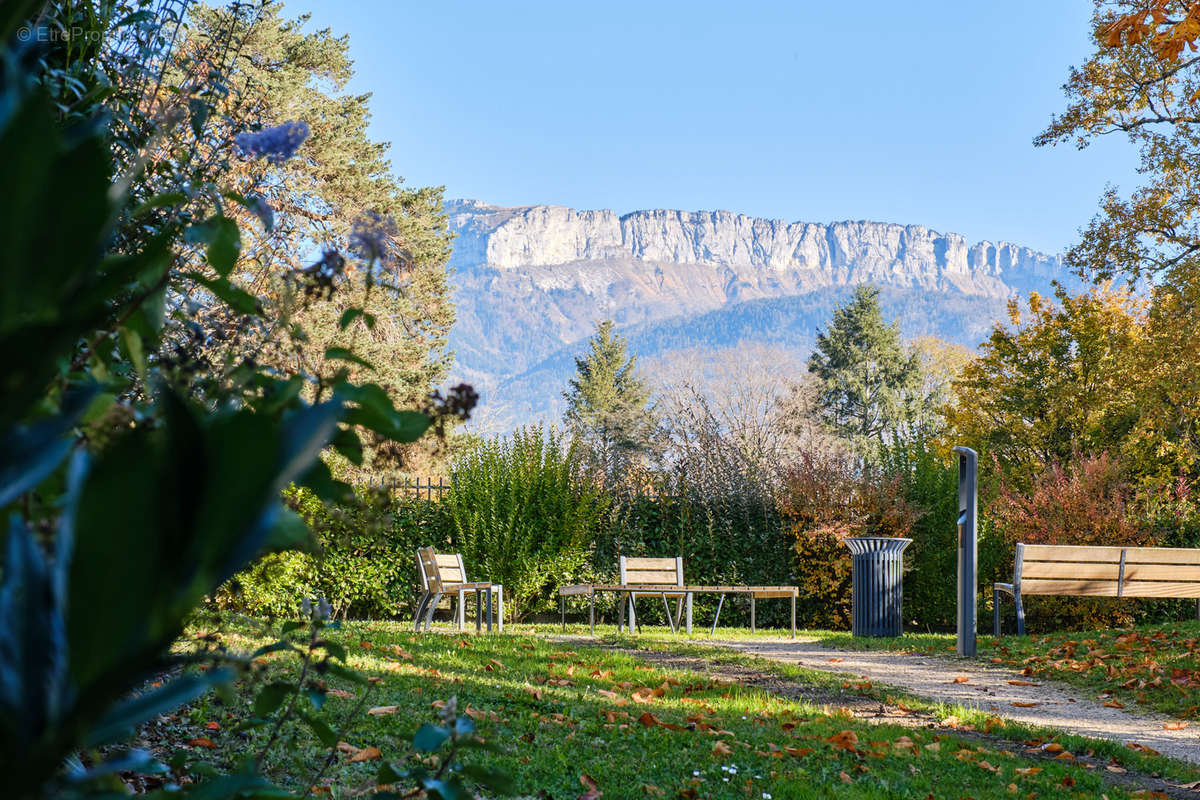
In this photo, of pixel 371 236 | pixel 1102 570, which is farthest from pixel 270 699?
pixel 1102 570

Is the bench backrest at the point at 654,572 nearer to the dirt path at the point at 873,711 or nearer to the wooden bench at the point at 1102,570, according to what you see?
the dirt path at the point at 873,711

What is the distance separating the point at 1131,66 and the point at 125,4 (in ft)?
42.7

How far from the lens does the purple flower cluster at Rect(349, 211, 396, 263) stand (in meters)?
1.28

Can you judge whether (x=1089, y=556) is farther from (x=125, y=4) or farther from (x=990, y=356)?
(x=990, y=356)

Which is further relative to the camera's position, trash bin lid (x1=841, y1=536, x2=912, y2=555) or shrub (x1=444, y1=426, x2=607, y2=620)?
shrub (x1=444, y1=426, x2=607, y2=620)

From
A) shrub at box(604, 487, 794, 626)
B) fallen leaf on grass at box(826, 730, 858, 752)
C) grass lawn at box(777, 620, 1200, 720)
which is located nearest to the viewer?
fallen leaf on grass at box(826, 730, 858, 752)

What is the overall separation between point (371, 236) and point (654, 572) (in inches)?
404

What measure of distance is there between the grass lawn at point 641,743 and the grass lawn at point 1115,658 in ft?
7.45

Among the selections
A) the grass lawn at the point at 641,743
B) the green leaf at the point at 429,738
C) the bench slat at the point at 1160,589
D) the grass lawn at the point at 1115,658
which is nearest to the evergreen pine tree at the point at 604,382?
the bench slat at the point at 1160,589

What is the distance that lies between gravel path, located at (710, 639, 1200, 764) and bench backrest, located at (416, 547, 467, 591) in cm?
299

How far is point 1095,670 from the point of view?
7137 mm

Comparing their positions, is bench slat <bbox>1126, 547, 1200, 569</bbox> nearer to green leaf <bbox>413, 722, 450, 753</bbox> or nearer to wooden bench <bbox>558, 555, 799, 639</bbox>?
wooden bench <bbox>558, 555, 799, 639</bbox>

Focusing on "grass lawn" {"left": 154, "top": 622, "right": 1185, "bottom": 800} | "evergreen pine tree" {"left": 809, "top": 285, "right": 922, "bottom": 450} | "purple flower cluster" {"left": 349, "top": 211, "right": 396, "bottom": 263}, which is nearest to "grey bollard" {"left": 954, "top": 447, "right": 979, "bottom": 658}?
"grass lawn" {"left": 154, "top": 622, "right": 1185, "bottom": 800}

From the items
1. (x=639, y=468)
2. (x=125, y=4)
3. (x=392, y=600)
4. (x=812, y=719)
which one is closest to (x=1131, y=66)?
(x=639, y=468)
